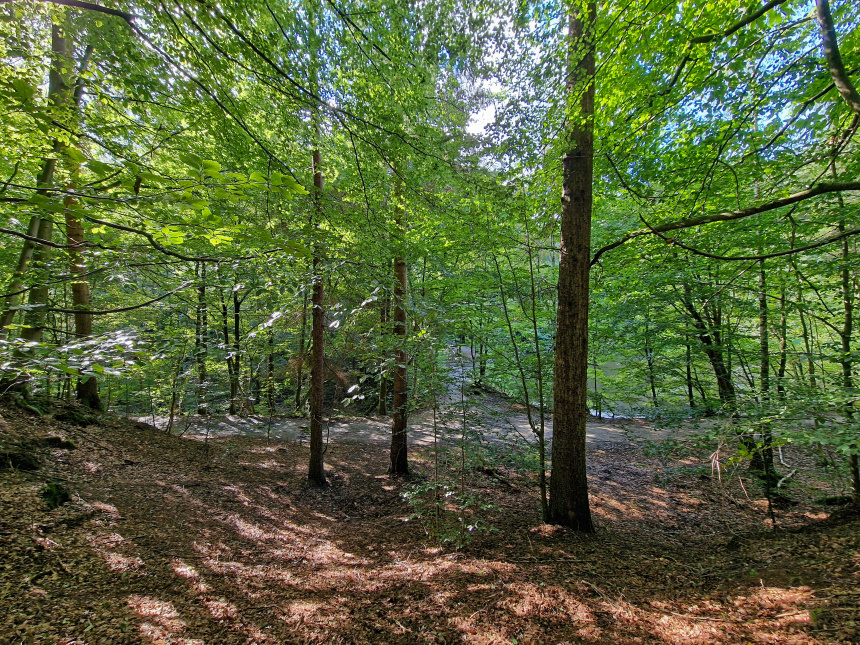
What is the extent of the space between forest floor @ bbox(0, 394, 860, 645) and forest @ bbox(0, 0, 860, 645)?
0.11 ft

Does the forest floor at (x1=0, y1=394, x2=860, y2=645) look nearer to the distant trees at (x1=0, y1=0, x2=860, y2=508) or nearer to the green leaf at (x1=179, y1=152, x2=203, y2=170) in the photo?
the distant trees at (x1=0, y1=0, x2=860, y2=508)

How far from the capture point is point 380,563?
12.5 ft

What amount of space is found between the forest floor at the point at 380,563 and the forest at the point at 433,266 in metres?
0.03

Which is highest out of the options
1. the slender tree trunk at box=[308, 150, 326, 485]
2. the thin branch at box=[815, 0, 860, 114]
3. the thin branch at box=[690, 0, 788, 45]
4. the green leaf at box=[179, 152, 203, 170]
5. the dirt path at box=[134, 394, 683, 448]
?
the thin branch at box=[690, 0, 788, 45]

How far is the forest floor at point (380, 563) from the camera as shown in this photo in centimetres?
235

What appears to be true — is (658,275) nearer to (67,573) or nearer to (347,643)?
(347,643)

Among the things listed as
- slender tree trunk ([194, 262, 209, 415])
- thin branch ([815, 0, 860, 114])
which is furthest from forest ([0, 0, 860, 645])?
slender tree trunk ([194, 262, 209, 415])

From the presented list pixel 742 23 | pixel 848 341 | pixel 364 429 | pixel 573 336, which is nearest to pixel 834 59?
pixel 742 23

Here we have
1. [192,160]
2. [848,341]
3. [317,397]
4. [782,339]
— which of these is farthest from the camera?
[317,397]

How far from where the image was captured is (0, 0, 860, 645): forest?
7.81 ft

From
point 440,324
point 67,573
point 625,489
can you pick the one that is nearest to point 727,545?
point 625,489

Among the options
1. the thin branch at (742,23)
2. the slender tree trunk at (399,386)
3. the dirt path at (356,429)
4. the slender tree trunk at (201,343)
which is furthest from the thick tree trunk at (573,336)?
the dirt path at (356,429)

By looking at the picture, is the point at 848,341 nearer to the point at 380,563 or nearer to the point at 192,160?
the point at 380,563

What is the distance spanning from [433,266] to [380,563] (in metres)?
4.68
